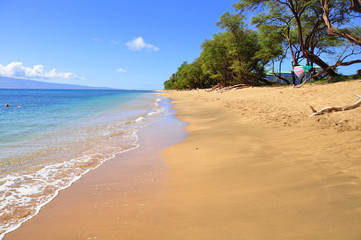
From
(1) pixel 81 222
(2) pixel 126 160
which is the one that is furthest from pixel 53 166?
(1) pixel 81 222

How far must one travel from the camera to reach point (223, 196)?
8.66ft

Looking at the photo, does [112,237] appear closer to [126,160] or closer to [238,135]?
[126,160]

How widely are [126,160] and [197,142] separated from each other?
7.42ft

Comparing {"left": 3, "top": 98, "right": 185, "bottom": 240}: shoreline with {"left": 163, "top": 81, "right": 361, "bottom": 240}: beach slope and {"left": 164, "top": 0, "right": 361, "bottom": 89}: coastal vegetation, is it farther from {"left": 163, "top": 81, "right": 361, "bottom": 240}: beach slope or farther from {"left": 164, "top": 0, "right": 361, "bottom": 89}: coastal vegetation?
{"left": 164, "top": 0, "right": 361, "bottom": 89}: coastal vegetation

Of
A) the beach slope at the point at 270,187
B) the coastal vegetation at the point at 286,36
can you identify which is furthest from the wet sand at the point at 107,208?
the coastal vegetation at the point at 286,36

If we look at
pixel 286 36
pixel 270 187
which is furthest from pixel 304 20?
pixel 270 187

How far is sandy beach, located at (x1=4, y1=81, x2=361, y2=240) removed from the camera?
6.41ft

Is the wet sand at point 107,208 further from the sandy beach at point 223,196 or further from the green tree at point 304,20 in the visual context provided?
the green tree at point 304,20

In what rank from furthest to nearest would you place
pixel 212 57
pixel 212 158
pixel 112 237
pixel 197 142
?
pixel 212 57, pixel 197 142, pixel 212 158, pixel 112 237

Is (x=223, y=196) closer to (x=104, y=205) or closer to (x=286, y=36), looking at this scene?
(x=104, y=205)

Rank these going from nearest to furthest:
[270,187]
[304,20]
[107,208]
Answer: [107,208], [270,187], [304,20]

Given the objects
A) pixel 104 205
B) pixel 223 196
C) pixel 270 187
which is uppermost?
pixel 270 187

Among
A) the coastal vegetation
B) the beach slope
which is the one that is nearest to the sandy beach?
the beach slope

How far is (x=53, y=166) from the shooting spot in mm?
4367
